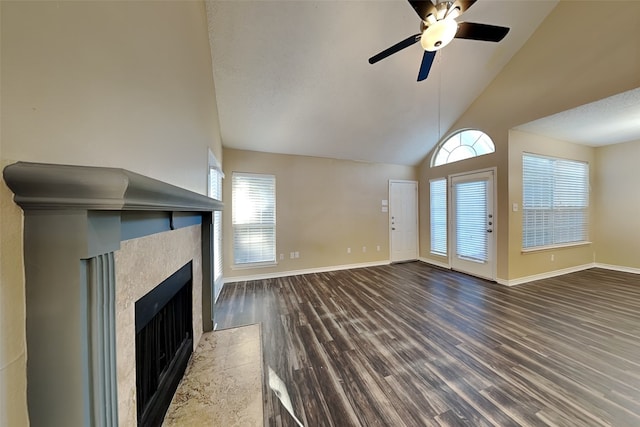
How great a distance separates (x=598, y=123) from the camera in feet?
10.7

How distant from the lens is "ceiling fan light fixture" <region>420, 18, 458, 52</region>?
1.67 metres

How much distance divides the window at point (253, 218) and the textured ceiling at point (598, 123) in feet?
13.9

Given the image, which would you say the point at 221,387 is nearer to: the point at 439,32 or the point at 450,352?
the point at 450,352

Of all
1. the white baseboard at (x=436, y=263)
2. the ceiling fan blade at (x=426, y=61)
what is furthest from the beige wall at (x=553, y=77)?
the ceiling fan blade at (x=426, y=61)

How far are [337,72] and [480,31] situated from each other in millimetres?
1497

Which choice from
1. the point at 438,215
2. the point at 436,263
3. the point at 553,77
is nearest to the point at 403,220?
the point at 438,215

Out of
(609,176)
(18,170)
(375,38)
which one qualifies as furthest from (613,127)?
(18,170)

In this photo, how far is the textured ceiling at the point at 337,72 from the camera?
2262mm

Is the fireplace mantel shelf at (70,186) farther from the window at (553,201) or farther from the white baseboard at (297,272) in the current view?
the window at (553,201)

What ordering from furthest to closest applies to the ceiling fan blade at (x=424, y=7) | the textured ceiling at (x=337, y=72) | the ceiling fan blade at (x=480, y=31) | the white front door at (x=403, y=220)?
1. the white front door at (x=403, y=220)
2. the textured ceiling at (x=337, y=72)
3. the ceiling fan blade at (x=480, y=31)
4. the ceiling fan blade at (x=424, y=7)

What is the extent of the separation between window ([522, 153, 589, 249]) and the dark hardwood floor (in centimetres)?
92

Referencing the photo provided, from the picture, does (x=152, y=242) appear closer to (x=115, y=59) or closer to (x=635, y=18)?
(x=115, y=59)

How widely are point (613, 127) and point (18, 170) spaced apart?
6.05 meters

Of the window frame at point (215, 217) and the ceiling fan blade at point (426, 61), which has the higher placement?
the ceiling fan blade at point (426, 61)
